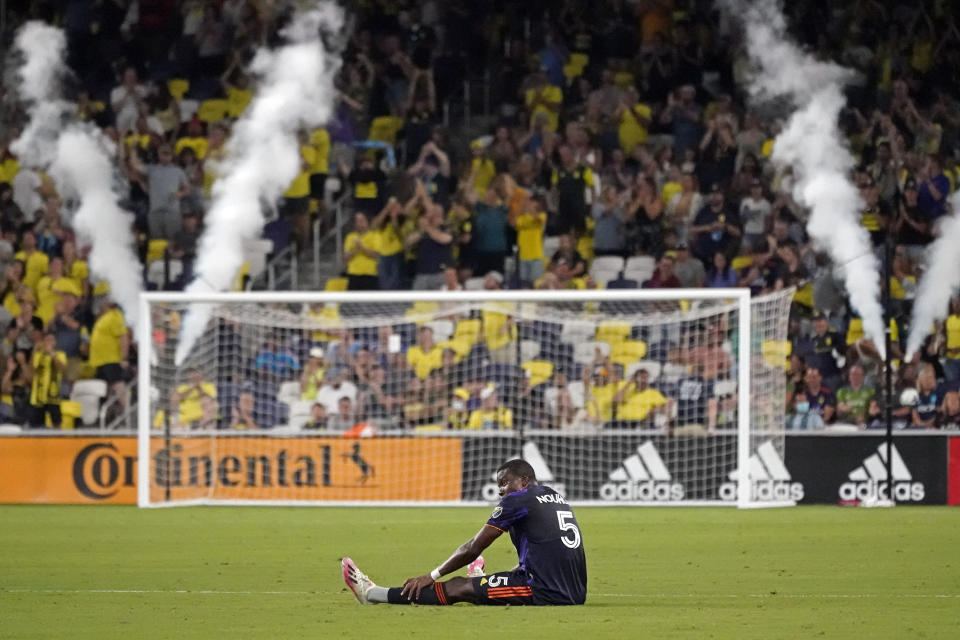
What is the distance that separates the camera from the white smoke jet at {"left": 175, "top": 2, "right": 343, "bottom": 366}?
24.3 meters

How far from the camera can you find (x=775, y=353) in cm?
2006

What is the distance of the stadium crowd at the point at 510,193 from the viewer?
20531 millimetres

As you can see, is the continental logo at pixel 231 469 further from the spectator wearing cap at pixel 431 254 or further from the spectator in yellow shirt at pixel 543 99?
the spectator in yellow shirt at pixel 543 99

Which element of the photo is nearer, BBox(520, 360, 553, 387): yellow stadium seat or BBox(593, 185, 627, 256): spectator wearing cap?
BBox(520, 360, 553, 387): yellow stadium seat

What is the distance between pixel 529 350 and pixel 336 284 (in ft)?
12.9

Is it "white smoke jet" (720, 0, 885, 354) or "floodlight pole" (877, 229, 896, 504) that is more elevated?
"white smoke jet" (720, 0, 885, 354)

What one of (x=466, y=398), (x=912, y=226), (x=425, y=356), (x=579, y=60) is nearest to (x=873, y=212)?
(x=912, y=226)

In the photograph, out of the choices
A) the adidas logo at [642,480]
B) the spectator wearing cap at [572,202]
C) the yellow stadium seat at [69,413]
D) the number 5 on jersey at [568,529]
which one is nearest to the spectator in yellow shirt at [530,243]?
the spectator wearing cap at [572,202]

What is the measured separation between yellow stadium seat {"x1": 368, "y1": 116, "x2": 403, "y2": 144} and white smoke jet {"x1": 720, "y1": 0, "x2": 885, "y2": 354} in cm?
529

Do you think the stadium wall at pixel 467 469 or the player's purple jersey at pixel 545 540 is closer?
the player's purple jersey at pixel 545 540

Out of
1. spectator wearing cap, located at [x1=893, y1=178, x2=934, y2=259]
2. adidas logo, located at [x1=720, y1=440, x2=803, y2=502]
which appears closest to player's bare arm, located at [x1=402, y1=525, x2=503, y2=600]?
adidas logo, located at [x1=720, y1=440, x2=803, y2=502]

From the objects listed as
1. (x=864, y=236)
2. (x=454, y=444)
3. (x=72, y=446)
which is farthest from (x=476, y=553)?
(x=864, y=236)

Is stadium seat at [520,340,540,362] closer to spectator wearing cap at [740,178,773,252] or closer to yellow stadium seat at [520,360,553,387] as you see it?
yellow stadium seat at [520,360,553,387]

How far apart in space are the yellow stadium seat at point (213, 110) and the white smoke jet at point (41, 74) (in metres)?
2.41
